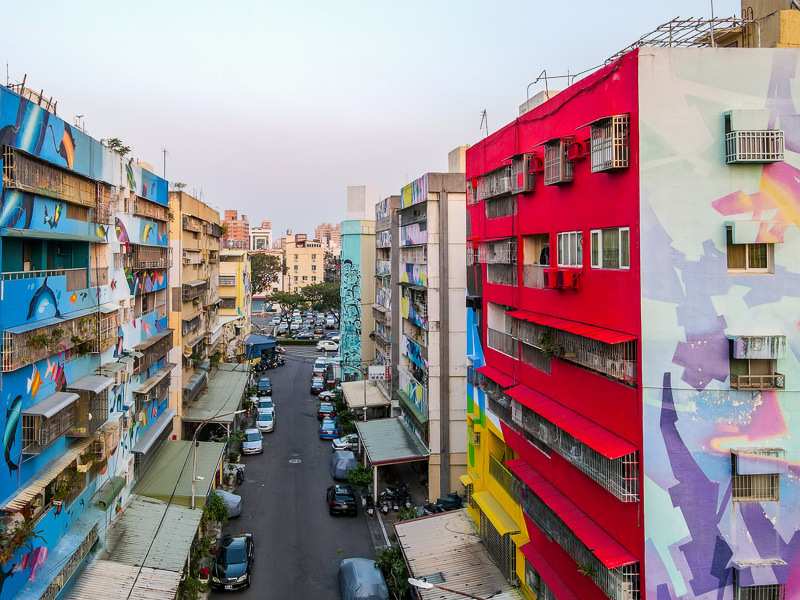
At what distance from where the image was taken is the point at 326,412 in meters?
49.3

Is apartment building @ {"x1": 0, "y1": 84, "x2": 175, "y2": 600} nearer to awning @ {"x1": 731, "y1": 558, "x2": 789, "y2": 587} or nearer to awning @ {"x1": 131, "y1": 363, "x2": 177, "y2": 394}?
awning @ {"x1": 131, "y1": 363, "x2": 177, "y2": 394}

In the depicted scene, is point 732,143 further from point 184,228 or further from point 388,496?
point 184,228

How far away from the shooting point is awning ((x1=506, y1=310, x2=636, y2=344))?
12883mm

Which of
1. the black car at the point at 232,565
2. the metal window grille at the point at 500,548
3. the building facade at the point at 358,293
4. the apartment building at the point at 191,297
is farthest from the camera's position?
the building facade at the point at 358,293

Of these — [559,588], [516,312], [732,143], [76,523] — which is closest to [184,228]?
[76,523]

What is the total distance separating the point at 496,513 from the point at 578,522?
6519 millimetres

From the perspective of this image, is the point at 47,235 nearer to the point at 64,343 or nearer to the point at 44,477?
the point at 64,343

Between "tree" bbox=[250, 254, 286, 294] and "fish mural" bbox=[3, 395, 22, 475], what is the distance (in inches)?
3792

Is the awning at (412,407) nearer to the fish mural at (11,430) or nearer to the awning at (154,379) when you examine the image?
the awning at (154,379)

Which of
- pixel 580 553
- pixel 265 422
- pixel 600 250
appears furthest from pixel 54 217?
pixel 265 422

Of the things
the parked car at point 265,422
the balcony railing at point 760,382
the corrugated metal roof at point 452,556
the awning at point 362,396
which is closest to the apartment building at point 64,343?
the corrugated metal roof at point 452,556

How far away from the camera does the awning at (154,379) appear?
2582 centimetres

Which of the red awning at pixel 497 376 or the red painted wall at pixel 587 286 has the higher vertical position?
the red painted wall at pixel 587 286

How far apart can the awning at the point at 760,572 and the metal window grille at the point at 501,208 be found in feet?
34.3
